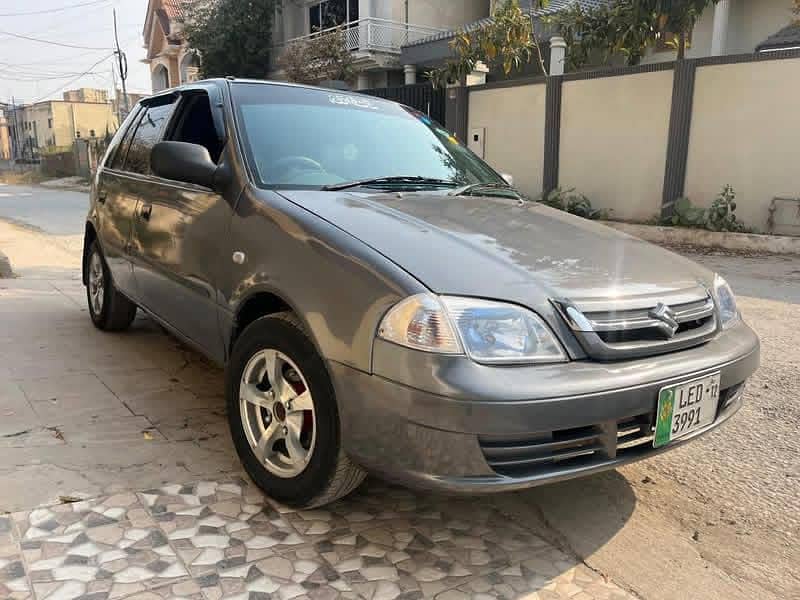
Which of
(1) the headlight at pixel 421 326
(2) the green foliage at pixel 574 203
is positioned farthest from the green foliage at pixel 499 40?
(1) the headlight at pixel 421 326

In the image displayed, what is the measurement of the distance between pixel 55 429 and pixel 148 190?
1.37 meters

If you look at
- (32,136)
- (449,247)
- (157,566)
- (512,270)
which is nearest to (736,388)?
(512,270)

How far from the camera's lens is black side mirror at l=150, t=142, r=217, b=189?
9.60 ft

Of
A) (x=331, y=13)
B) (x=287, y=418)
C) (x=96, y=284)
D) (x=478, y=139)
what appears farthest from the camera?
(x=331, y=13)

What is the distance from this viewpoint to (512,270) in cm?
226

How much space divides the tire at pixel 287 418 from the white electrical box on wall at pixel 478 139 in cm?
1196

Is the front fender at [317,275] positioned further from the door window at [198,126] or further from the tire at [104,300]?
the tire at [104,300]

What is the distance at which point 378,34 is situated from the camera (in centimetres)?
2270

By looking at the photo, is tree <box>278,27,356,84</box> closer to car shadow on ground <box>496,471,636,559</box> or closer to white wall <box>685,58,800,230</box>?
white wall <box>685,58,800,230</box>

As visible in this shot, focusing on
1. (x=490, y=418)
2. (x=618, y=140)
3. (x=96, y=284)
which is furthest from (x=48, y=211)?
(x=490, y=418)

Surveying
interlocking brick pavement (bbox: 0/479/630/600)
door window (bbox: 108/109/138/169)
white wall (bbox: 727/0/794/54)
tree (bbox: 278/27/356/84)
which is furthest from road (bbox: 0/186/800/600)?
tree (bbox: 278/27/356/84)

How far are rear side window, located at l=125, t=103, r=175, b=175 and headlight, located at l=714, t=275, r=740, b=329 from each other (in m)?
3.03

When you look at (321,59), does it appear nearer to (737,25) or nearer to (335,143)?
(737,25)

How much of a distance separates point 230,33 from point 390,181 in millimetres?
25501
